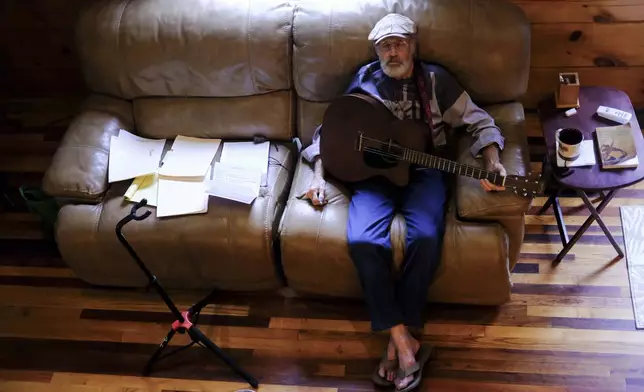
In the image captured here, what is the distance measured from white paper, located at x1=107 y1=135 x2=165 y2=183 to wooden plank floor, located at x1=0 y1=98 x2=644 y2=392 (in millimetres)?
507

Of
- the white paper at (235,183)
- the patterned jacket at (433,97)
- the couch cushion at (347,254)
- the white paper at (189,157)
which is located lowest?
the couch cushion at (347,254)

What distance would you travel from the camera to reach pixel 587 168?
2309 mm

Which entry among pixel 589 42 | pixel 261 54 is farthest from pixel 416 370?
pixel 589 42

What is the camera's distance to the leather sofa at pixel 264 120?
234 cm

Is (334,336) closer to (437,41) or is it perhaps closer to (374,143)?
(374,143)

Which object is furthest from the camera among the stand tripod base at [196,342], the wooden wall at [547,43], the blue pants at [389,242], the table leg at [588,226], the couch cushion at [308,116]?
the wooden wall at [547,43]

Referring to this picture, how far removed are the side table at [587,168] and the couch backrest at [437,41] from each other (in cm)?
18

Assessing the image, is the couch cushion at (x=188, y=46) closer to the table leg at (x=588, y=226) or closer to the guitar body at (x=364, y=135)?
the guitar body at (x=364, y=135)

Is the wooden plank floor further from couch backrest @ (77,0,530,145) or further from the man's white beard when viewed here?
the man's white beard

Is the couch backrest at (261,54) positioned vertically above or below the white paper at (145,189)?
above

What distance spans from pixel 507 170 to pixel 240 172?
3.15 ft

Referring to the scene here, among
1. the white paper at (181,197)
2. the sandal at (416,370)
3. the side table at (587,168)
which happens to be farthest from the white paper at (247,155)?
the side table at (587,168)

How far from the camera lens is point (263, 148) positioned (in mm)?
2648

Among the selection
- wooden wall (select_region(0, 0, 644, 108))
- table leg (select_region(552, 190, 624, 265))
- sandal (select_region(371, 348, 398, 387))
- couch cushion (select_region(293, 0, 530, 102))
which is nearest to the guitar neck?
couch cushion (select_region(293, 0, 530, 102))
